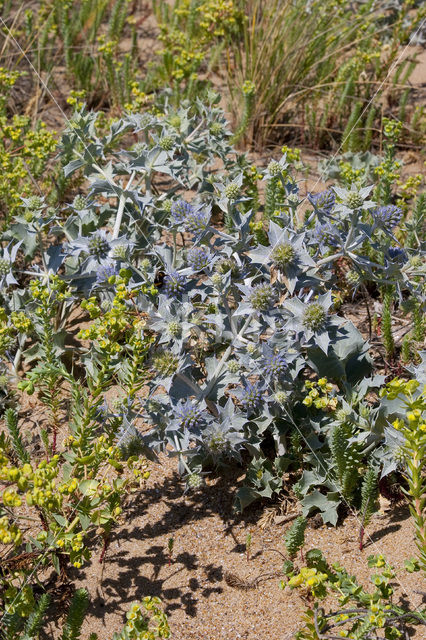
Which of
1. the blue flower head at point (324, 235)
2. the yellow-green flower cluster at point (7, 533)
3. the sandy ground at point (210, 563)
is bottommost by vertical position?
the sandy ground at point (210, 563)

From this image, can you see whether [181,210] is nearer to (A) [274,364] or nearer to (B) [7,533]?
(A) [274,364]

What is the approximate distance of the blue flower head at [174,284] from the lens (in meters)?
2.74

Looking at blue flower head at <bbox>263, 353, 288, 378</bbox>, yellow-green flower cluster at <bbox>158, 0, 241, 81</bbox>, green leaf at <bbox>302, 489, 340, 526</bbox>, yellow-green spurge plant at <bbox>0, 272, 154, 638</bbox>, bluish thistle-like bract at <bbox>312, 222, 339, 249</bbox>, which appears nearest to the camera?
yellow-green spurge plant at <bbox>0, 272, 154, 638</bbox>

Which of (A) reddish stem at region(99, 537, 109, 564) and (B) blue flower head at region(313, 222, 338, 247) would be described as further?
(B) blue flower head at region(313, 222, 338, 247)

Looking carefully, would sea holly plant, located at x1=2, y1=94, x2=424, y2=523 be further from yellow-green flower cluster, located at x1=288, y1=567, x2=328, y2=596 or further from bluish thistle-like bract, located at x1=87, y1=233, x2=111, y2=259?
yellow-green flower cluster, located at x1=288, y1=567, x2=328, y2=596

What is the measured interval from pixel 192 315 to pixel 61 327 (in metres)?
0.86

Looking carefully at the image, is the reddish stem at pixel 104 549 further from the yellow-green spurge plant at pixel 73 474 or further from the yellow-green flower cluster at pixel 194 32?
the yellow-green flower cluster at pixel 194 32

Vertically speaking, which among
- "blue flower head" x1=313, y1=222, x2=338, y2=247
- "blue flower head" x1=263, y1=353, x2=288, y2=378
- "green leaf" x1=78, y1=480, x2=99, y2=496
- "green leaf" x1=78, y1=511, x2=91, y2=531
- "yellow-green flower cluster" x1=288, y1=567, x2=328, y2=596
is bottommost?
"green leaf" x1=78, y1=511, x2=91, y2=531

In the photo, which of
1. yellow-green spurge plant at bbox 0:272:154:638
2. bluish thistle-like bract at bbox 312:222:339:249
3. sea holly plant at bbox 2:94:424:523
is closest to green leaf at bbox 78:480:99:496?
yellow-green spurge plant at bbox 0:272:154:638

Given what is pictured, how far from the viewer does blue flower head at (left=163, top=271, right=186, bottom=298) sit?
8.99ft

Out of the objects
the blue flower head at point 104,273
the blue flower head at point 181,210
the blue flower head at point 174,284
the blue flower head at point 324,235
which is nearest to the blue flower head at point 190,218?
the blue flower head at point 181,210

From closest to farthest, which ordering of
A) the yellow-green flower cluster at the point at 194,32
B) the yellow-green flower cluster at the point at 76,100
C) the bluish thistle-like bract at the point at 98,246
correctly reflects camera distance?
the bluish thistle-like bract at the point at 98,246, the yellow-green flower cluster at the point at 76,100, the yellow-green flower cluster at the point at 194,32

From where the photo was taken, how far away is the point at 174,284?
108 inches

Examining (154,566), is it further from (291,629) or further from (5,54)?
(5,54)
